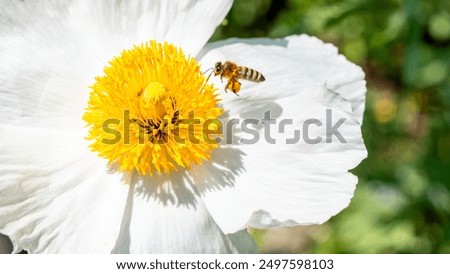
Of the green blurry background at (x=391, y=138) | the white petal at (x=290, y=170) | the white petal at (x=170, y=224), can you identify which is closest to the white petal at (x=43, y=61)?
the white petal at (x=170, y=224)

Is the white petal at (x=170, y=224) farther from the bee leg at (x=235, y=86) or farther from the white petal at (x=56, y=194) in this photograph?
the bee leg at (x=235, y=86)

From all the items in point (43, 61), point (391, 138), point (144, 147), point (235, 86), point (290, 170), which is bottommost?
point (391, 138)

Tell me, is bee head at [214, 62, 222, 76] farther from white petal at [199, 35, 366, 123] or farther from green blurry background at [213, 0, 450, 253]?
green blurry background at [213, 0, 450, 253]

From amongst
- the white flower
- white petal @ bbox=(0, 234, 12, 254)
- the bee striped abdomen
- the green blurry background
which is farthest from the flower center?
the green blurry background

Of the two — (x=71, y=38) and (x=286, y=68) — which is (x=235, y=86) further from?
(x=71, y=38)

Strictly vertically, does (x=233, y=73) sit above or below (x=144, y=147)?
above

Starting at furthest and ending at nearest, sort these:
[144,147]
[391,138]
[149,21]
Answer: [391,138] < [149,21] < [144,147]

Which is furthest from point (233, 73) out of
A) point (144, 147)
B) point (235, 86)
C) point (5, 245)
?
point (5, 245)
